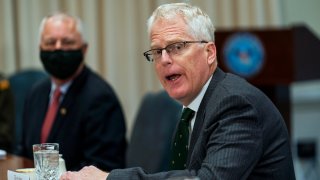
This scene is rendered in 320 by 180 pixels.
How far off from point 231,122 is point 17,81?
3.68m

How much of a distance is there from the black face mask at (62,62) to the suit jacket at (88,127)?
0.07 m

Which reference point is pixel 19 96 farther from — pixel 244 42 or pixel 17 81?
pixel 244 42

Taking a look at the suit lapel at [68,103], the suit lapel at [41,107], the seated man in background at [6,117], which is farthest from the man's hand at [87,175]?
the seated man in background at [6,117]

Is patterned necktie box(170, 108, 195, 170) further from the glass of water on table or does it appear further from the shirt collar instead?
the glass of water on table

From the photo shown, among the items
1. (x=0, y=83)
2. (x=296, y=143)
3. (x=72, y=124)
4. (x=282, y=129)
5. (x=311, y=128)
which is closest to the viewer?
(x=282, y=129)

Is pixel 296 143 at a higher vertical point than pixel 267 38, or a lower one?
lower

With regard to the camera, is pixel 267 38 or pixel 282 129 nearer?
pixel 282 129

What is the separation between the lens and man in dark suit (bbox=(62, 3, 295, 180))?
2.04 meters

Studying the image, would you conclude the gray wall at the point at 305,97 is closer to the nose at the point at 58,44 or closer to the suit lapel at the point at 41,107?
the suit lapel at the point at 41,107

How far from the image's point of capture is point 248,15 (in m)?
6.57

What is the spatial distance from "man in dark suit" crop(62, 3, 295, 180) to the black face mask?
1.36 metres

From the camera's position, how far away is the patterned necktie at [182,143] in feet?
7.88

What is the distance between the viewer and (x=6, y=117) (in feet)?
14.6

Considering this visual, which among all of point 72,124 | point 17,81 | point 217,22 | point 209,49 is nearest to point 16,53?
point 17,81
